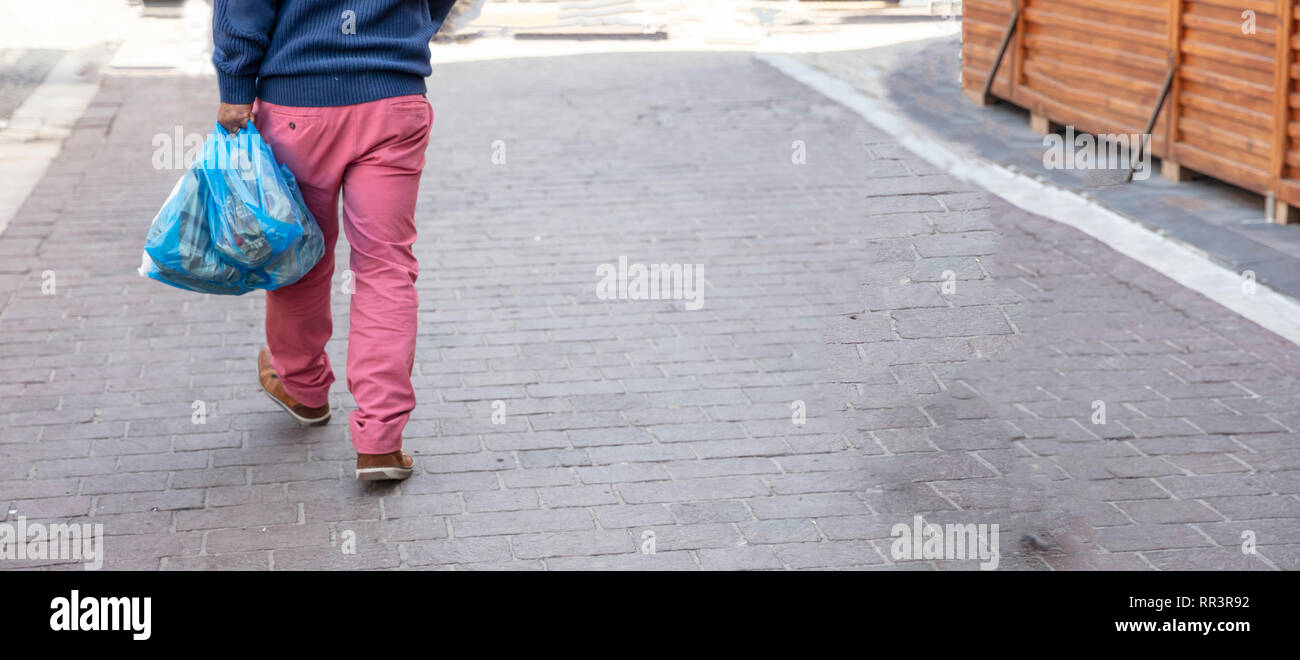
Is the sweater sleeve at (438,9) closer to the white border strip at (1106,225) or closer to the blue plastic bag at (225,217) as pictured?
the blue plastic bag at (225,217)

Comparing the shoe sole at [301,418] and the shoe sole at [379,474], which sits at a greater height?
the shoe sole at [379,474]

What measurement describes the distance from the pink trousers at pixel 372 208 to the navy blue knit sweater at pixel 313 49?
57mm

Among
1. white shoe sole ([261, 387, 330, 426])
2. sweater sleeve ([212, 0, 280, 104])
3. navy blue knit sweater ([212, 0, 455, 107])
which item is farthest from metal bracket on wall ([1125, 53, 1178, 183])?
sweater sleeve ([212, 0, 280, 104])

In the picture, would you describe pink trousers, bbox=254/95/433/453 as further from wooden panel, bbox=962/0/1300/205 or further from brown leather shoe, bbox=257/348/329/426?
wooden panel, bbox=962/0/1300/205

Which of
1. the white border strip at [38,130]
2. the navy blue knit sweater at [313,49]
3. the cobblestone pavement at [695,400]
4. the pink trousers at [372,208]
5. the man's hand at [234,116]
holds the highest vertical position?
the navy blue knit sweater at [313,49]

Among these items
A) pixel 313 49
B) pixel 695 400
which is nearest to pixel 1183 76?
pixel 695 400

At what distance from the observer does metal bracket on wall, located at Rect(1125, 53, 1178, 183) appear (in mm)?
8266

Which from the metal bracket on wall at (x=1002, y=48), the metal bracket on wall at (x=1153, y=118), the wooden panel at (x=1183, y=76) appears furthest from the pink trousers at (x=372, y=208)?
the metal bracket on wall at (x=1002, y=48)

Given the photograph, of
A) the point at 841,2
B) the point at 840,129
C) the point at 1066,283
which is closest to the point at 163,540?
the point at 1066,283

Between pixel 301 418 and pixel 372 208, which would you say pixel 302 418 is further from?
pixel 372 208

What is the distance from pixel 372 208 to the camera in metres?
4.35

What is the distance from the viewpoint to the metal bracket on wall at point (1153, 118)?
27.1 feet

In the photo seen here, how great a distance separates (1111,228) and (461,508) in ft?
14.2

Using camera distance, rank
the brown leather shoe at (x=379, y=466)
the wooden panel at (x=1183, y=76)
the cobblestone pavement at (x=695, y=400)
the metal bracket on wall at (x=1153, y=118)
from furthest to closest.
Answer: the metal bracket on wall at (x=1153, y=118) < the wooden panel at (x=1183, y=76) < the brown leather shoe at (x=379, y=466) < the cobblestone pavement at (x=695, y=400)
